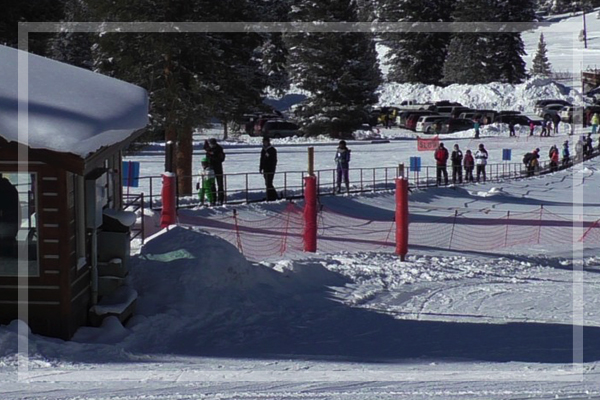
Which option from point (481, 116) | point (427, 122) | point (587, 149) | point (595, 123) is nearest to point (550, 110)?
point (481, 116)

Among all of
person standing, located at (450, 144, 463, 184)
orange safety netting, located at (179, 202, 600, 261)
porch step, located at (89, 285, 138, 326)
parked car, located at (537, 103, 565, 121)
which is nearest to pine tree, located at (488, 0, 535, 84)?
parked car, located at (537, 103, 565, 121)

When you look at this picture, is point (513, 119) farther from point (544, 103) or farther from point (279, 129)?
point (279, 129)

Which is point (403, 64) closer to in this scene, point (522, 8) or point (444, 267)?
point (522, 8)

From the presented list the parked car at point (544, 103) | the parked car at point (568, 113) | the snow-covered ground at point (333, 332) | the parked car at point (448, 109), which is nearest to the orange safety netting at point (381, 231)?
the snow-covered ground at point (333, 332)

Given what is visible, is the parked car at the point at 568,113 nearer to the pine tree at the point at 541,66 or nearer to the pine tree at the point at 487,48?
the pine tree at the point at 487,48

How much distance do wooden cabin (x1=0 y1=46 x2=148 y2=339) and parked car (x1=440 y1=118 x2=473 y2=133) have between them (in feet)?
155

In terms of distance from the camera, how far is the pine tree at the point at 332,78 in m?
53.5

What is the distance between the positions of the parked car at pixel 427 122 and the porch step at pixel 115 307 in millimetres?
47163

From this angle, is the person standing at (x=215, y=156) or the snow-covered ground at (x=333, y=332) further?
the person standing at (x=215, y=156)

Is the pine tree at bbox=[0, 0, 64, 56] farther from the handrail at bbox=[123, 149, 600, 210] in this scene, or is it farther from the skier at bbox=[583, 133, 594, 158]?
the skier at bbox=[583, 133, 594, 158]

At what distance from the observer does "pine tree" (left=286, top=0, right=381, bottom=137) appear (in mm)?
53531

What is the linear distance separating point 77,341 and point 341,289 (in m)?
5.46

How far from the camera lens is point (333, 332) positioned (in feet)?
40.5

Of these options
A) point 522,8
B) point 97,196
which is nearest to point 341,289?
point 97,196
